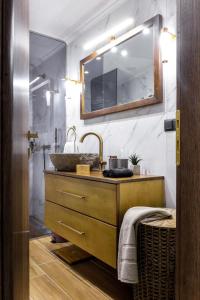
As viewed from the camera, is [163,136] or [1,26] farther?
[163,136]

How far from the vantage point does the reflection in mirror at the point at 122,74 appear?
192 centimetres

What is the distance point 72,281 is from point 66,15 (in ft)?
8.15

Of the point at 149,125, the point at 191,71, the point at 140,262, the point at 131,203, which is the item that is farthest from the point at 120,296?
the point at 191,71

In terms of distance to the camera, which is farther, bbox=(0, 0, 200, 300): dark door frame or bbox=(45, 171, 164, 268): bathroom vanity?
bbox=(45, 171, 164, 268): bathroom vanity

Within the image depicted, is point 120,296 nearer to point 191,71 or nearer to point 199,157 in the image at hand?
point 199,157

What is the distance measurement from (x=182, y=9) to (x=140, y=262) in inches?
50.7

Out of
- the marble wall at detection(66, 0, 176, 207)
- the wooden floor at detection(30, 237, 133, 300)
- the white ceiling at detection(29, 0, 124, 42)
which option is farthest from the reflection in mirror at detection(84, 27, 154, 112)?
the wooden floor at detection(30, 237, 133, 300)

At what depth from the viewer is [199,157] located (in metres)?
0.65

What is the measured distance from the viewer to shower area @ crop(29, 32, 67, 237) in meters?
3.00

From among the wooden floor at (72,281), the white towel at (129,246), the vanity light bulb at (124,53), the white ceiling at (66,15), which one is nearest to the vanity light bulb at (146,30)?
the vanity light bulb at (124,53)

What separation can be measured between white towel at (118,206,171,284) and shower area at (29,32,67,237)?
1793 mm

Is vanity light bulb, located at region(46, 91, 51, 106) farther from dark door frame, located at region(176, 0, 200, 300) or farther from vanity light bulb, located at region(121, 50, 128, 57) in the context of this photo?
dark door frame, located at region(176, 0, 200, 300)

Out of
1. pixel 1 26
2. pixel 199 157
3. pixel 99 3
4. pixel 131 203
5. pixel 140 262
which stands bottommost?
pixel 140 262

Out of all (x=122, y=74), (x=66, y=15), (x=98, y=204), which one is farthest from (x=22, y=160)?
(x=66, y=15)
